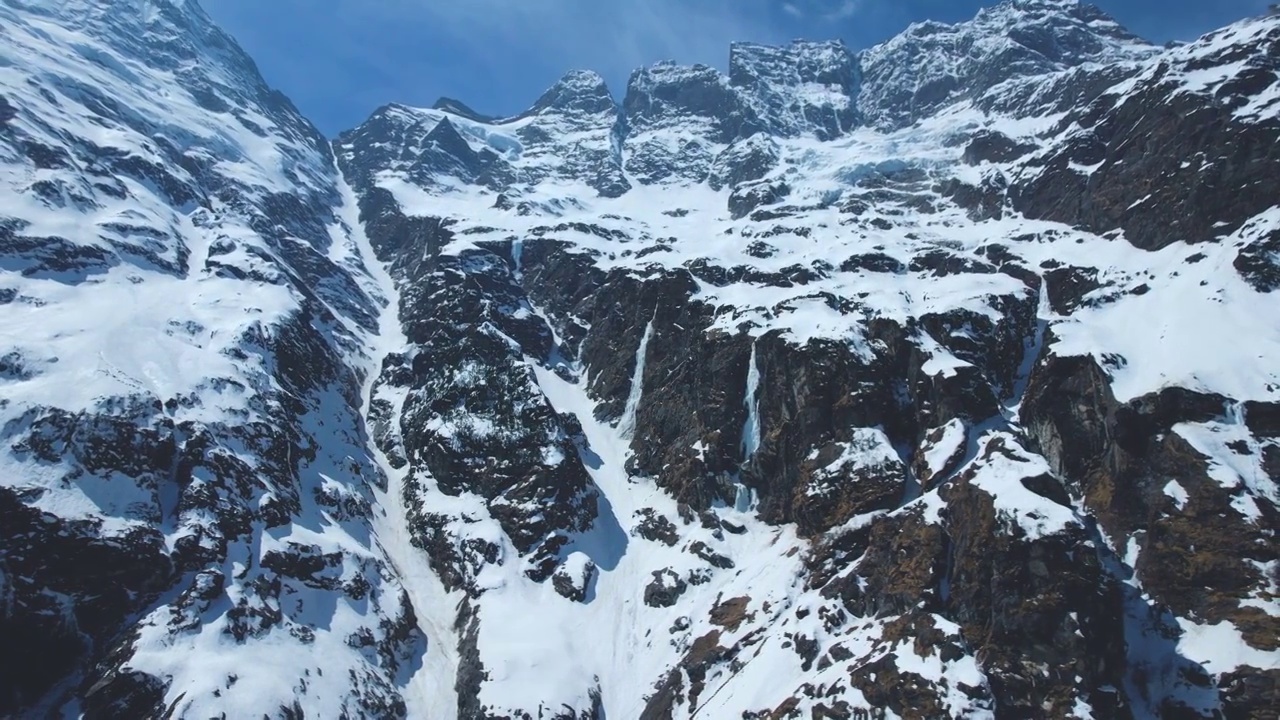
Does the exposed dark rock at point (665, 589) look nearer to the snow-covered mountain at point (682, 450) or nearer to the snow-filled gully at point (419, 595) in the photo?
the snow-covered mountain at point (682, 450)

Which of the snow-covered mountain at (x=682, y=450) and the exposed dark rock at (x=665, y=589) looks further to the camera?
the exposed dark rock at (x=665, y=589)

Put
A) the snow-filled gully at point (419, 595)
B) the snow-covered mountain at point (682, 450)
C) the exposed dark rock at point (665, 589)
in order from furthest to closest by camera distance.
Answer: the exposed dark rock at point (665, 589) → the snow-filled gully at point (419, 595) → the snow-covered mountain at point (682, 450)

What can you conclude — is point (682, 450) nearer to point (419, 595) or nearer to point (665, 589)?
point (665, 589)

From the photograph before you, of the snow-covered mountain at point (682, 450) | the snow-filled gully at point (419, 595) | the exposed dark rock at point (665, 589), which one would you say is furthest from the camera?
the exposed dark rock at point (665, 589)

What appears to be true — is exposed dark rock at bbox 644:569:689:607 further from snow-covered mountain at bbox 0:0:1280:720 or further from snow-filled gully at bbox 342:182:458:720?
snow-filled gully at bbox 342:182:458:720

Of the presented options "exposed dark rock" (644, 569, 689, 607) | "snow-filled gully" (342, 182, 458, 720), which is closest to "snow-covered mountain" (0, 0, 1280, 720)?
"snow-filled gully" (342, 182, 458, 720)

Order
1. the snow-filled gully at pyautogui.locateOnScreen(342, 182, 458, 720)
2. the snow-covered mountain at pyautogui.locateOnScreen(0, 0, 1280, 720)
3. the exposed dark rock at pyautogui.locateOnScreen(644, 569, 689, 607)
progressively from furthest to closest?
the exposed dark rock at pyautogui.locateOnScreen(644, 569, 689, 607), the snow-filled gully at pyautogui.locateOnScreen(342, 182, 458, 720), the snow-covered mountain at pyautogui.locateOnScreen(0, 0, 1280, 720)

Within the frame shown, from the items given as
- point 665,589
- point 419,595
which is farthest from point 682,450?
point 419,595

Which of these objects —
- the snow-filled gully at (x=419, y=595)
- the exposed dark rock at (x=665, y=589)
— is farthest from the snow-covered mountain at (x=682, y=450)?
the exposed dark rock at (x=665, y=589)
